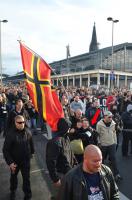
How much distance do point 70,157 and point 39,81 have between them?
1852 millimetres

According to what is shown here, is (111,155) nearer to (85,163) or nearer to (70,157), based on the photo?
(70,157)

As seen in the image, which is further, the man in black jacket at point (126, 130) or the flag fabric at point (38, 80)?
the man in black jacket at point (126, 130)

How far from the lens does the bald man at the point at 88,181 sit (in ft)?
9.16

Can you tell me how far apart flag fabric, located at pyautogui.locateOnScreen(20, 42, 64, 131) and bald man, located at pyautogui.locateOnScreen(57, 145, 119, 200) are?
2.35 m

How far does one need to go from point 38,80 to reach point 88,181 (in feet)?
9.55

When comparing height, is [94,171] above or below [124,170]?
above

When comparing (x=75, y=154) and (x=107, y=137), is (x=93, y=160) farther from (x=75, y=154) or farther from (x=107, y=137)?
(x=107, y=137)

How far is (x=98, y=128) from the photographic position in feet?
21.8

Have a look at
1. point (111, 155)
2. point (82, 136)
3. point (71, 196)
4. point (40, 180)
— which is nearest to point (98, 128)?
point (111, 155)

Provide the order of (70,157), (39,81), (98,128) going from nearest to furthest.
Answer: (70,157)
(39,81)
(98,128)

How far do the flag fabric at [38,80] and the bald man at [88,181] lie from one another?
2355 millimetres

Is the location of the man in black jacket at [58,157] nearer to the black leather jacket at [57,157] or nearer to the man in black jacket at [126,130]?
the black leather jacket at [57,157]

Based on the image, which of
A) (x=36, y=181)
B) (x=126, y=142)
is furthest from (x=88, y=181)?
(x=126, y=142)

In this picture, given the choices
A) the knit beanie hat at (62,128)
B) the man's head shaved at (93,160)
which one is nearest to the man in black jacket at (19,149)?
the knit beanie hat at (62,128)
